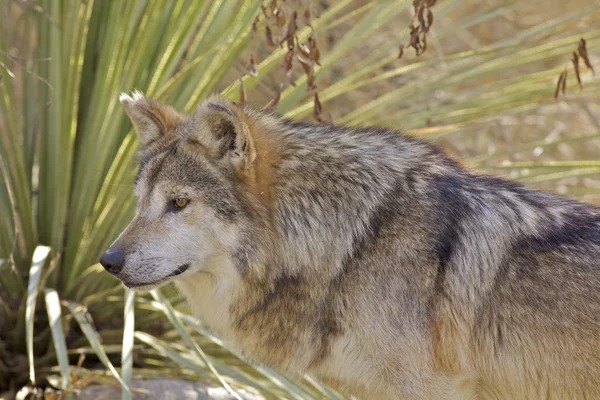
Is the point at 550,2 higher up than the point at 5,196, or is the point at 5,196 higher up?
the point at 550,2

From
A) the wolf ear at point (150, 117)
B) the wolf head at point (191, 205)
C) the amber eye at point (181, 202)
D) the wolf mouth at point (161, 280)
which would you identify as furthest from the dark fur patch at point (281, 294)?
the wolf ear at point (150, 117)

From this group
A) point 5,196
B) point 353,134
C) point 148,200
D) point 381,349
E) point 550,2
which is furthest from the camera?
point 550,2

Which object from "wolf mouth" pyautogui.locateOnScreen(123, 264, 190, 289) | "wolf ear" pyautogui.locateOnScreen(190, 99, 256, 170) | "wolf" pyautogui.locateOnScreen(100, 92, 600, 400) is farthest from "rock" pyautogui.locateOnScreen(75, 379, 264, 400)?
"wolf ear" pyautogui.locateOnScreen(190, 99, 256, 170)

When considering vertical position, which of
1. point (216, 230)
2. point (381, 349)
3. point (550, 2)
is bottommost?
point (381, 349)

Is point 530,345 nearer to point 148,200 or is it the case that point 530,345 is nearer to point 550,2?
point 148,200

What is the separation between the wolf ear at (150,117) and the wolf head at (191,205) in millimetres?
209

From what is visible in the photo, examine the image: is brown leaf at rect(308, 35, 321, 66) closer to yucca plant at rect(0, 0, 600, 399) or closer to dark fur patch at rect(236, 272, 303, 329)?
yucca plant at rect(0, 0, 600, 399)

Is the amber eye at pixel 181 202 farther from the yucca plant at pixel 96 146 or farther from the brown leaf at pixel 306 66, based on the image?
the yucca plant at pixel 96 146

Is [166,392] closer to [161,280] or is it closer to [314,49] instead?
[161,280]

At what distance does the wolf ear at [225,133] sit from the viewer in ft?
10.7

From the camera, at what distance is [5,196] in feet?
16.0

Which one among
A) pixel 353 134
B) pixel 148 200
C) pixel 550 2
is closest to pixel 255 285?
pixel 148 200

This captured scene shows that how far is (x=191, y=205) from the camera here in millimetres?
3367

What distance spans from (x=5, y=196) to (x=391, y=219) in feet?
8.64
